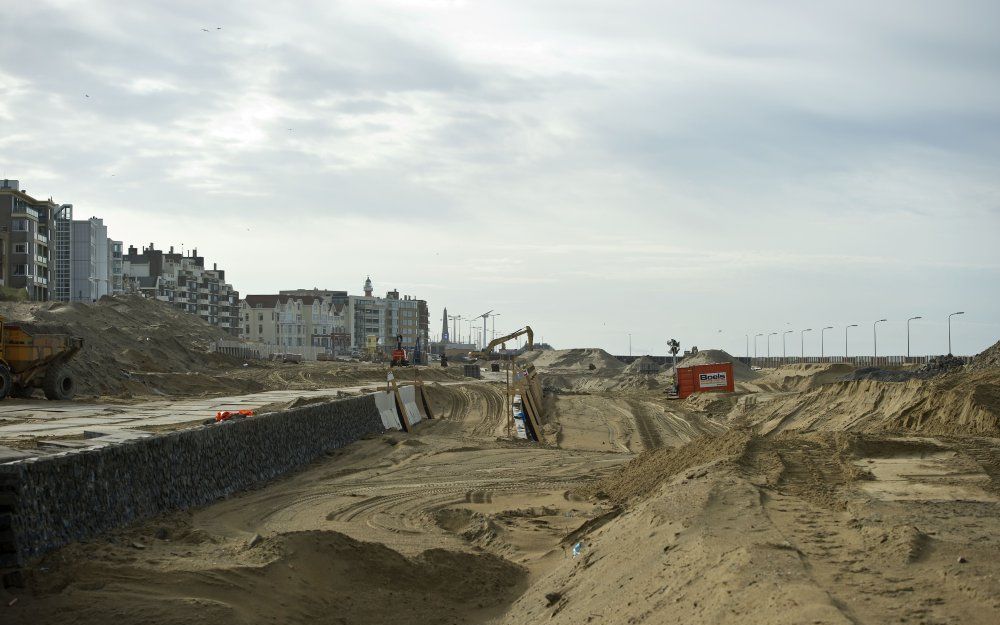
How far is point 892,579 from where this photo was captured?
244 inches

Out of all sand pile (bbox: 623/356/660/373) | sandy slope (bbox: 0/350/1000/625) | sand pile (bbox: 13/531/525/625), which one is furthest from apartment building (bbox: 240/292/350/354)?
sand pile (bbox: 13/531/525/625)

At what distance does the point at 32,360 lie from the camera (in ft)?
100

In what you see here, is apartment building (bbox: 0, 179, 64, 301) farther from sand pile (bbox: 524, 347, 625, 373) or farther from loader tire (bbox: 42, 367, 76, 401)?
sand pile (bbox: 524, 347, 625, 373)

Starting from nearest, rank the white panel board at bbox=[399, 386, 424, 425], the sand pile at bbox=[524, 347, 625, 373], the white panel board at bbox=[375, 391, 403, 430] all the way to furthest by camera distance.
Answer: the white panel board at bbox=[375, 391, 403, 430] < the white panel board at bbox=[399, 386, 424, 425] < the sand pile at bbox=[524, 347, 625, 373]

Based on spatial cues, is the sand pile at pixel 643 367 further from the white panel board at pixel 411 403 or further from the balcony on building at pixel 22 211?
the white panel board at pixel 411 403

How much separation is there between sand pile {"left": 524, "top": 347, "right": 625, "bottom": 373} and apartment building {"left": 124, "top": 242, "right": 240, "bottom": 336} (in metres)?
52.6

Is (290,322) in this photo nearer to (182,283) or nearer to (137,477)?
(182,283)

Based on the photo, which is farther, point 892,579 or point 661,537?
point 661,537

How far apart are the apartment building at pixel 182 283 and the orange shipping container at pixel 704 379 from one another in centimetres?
10802

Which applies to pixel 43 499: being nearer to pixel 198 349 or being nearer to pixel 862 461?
pixel 862 461

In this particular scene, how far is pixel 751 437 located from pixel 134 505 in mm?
8445

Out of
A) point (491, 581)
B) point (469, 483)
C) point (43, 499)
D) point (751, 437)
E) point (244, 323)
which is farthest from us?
point (244, 323)

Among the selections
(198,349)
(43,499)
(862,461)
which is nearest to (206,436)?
(43,499)

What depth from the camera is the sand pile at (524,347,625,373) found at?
123m
